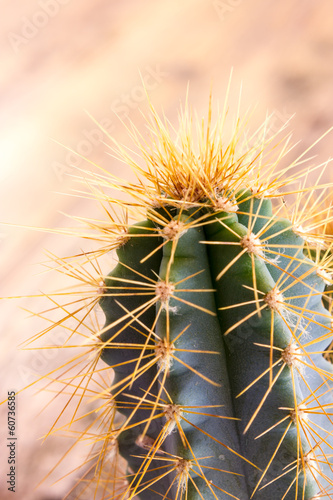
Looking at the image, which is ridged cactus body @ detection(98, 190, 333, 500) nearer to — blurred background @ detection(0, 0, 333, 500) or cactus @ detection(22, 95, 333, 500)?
cactus @ detection(22, 95, 333, 500)

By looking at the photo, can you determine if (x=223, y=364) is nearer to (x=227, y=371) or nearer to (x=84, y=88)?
(x=227, y=371)

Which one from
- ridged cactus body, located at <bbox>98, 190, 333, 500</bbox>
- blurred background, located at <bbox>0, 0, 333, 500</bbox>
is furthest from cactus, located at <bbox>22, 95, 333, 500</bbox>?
blurred background, located at <bbox>0, 0, 333, 500</bbox>

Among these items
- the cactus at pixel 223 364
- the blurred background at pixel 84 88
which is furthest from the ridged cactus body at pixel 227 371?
the blurred background at pixel 84 88

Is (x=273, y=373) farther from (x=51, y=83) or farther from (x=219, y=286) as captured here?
(x=51, y=83)

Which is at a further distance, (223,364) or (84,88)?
(84,88)

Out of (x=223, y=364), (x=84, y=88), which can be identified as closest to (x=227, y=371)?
(x=223, y=364)

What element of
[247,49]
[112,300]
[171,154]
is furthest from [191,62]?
[112,300]

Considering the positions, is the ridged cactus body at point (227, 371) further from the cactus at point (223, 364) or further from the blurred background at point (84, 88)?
the blurred background at point (84, 88)

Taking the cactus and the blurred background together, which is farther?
the blurred background
